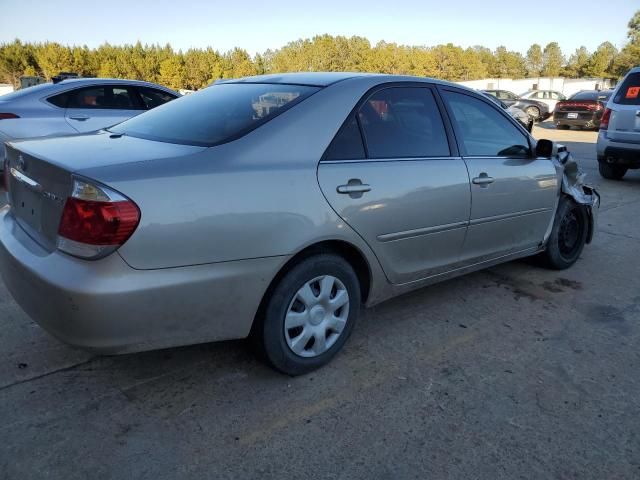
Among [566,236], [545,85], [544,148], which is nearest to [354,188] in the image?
[544,148]

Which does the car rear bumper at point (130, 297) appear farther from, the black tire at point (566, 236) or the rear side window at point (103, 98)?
the rear side window at point (103, 98)

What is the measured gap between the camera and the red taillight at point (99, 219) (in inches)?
80.0

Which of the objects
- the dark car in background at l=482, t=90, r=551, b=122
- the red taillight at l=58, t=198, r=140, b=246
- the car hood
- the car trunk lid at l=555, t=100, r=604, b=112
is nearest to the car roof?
the car hood

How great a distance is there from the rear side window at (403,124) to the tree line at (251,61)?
49692 millimetres

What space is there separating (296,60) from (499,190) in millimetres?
67906

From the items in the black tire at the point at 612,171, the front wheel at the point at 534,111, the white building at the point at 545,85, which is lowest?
the white building at the point at 545,85

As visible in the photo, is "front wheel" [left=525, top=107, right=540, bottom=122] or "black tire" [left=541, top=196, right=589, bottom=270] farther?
"front wheel" [left=525, top=107, right=540, bottom=122]

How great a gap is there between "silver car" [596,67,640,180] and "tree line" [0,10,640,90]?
153ft

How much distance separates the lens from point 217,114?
287cm

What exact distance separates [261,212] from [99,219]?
2.18ft

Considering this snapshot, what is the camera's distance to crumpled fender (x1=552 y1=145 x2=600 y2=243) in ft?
13.9

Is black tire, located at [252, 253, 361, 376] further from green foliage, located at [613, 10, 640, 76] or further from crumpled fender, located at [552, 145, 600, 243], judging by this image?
green foliage, located at [613, 10, 640, 76]

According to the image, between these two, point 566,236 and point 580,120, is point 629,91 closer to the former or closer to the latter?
point 566,236

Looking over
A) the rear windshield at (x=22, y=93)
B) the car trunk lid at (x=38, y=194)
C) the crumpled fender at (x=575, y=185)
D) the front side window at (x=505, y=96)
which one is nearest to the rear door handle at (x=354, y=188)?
the car trunk lid at (x=38, y=194)
